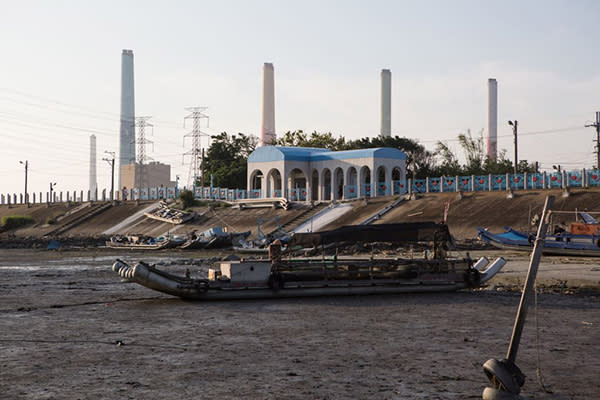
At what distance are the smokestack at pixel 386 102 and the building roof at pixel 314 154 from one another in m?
51.4

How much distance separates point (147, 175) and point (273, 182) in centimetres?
10151

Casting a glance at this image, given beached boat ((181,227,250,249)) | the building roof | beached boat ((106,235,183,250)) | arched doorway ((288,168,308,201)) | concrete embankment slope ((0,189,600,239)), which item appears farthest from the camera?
arched doorway ((288,168,308,201))

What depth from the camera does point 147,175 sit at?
175625mm

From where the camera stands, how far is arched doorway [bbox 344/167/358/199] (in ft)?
224

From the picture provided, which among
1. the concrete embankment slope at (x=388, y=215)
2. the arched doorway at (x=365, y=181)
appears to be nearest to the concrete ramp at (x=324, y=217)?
the concrete embankment slope at (x=388, y=215)

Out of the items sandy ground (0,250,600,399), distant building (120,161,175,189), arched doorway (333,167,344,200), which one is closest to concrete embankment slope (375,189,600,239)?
arched doorway (333,167,344,200)

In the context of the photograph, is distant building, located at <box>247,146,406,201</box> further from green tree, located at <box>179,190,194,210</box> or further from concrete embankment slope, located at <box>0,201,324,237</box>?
green tree, located at <box>179,190,194,210</box>

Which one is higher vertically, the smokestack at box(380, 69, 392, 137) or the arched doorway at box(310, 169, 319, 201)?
the smokestack at box(380, 69, 392, 137)

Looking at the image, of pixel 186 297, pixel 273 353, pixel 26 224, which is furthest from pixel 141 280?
pixel 26 224

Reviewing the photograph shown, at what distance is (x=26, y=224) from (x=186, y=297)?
8036 cm

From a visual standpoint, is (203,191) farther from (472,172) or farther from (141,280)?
(141,280)

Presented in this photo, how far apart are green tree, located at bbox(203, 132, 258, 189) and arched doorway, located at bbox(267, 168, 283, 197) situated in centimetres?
1768

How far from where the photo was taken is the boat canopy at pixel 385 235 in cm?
2622

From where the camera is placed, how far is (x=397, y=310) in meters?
21.0
